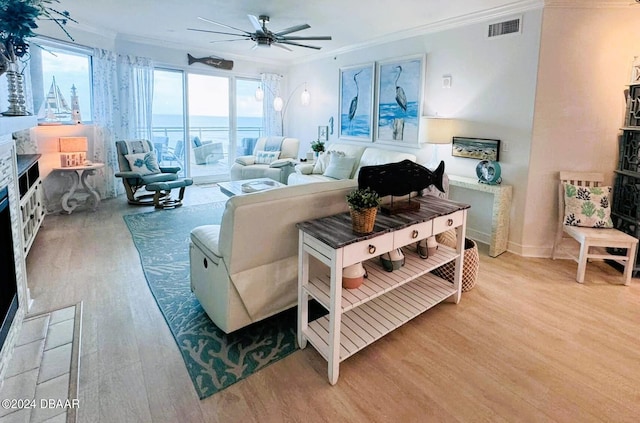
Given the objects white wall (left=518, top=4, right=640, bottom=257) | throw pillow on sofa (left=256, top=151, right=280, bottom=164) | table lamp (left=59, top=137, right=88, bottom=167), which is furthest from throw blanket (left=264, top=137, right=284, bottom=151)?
white wall (left=518, top=4, right=640, bottom=257)

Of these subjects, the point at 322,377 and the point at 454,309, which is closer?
the point at 322,377

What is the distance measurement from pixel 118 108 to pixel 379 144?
14.6 ft

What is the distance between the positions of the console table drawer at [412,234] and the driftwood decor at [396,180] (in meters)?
0.16

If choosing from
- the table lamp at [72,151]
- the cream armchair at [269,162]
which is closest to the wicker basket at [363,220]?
the cream armchair at [269,162]

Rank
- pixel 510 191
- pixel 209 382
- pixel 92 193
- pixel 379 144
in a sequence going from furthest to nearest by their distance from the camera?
pixel 379 144, pixel 92 193, pixel 510 191, pixel 209 382

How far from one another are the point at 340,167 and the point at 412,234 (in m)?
3.32

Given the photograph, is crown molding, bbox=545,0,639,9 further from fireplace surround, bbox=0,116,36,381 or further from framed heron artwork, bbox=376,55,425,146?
fireplace surround, bbox=0,116,36,381

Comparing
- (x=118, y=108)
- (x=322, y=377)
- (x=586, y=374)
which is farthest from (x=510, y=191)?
(x=118, y=108)

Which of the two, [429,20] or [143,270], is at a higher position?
[429,20]

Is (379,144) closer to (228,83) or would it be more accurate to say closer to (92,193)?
(228,83)

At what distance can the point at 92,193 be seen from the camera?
16.9ft

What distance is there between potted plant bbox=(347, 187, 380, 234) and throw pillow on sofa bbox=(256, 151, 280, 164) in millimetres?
4740

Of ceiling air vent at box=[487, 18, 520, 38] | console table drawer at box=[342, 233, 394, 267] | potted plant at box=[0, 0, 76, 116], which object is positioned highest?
ceiling air vent at box=[487, 18, 520, 38]

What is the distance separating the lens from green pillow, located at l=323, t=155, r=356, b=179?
17.7ft
